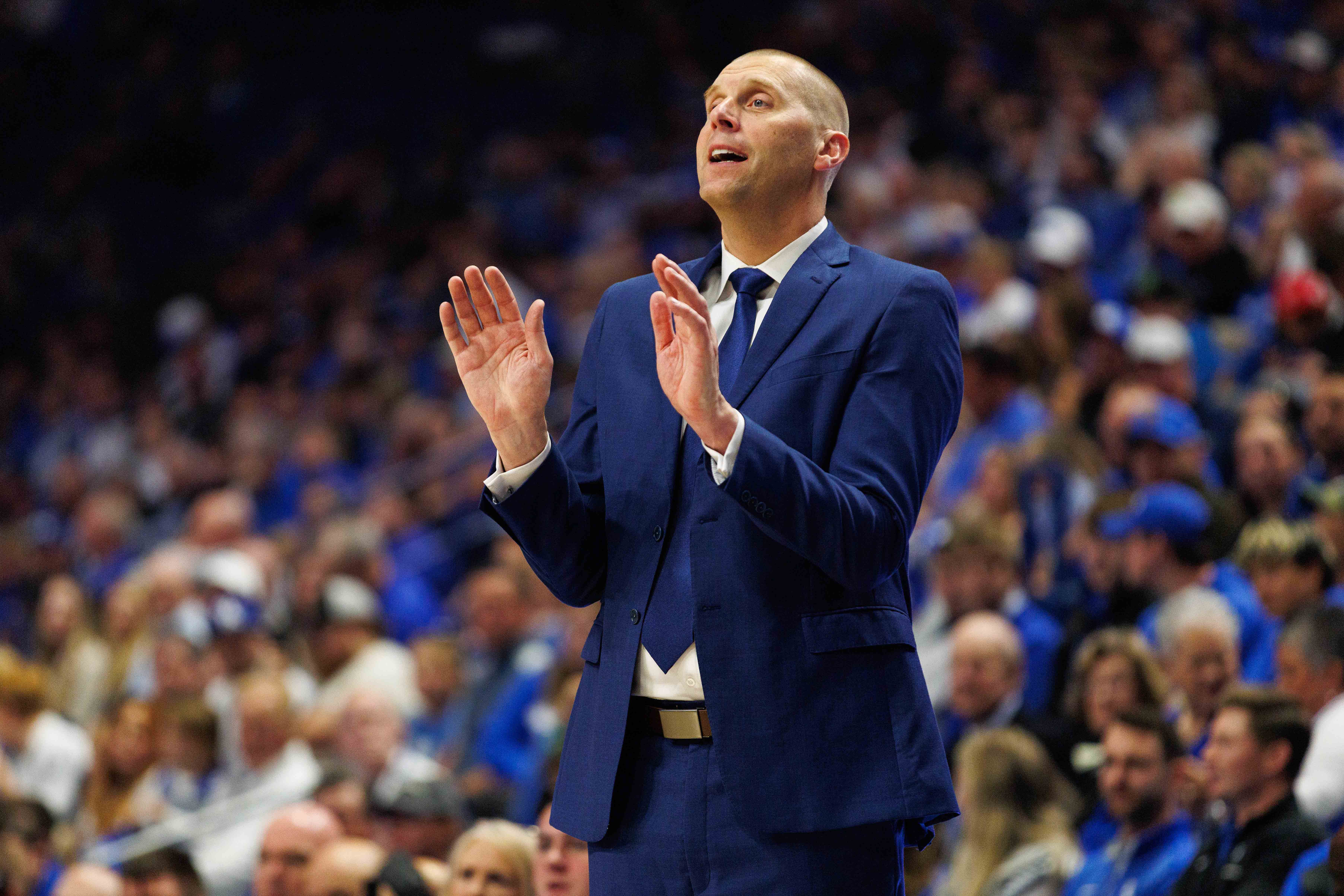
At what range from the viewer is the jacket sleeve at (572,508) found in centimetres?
204

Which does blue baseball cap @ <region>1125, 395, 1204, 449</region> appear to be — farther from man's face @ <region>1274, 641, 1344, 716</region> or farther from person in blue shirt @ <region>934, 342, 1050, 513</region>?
man's face @ <region>1274, 641, 1344, 716</region>

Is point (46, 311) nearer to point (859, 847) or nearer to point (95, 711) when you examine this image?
point (95, 711)

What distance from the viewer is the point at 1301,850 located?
343 centimetres

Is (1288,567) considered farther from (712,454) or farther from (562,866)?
(712,454)

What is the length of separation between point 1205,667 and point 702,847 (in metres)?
2.69

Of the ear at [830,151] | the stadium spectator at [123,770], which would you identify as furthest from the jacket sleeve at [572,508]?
the stadium spectator at [123,770]

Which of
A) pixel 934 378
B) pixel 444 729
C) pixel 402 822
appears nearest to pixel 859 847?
pixel 934 378

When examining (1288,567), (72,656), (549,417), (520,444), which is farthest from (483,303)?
(549,417)

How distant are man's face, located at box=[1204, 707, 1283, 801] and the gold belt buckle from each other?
1999 mm

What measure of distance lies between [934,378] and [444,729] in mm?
4477

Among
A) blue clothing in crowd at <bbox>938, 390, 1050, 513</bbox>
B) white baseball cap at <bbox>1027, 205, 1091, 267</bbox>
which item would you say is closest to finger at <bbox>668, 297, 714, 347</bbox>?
blue clothing in crowd at <bbox>938, 390, 1050, 513</bbox>

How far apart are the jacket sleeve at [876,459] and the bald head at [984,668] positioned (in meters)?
2.64

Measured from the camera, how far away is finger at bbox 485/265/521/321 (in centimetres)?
209

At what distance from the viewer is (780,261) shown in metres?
2.16
